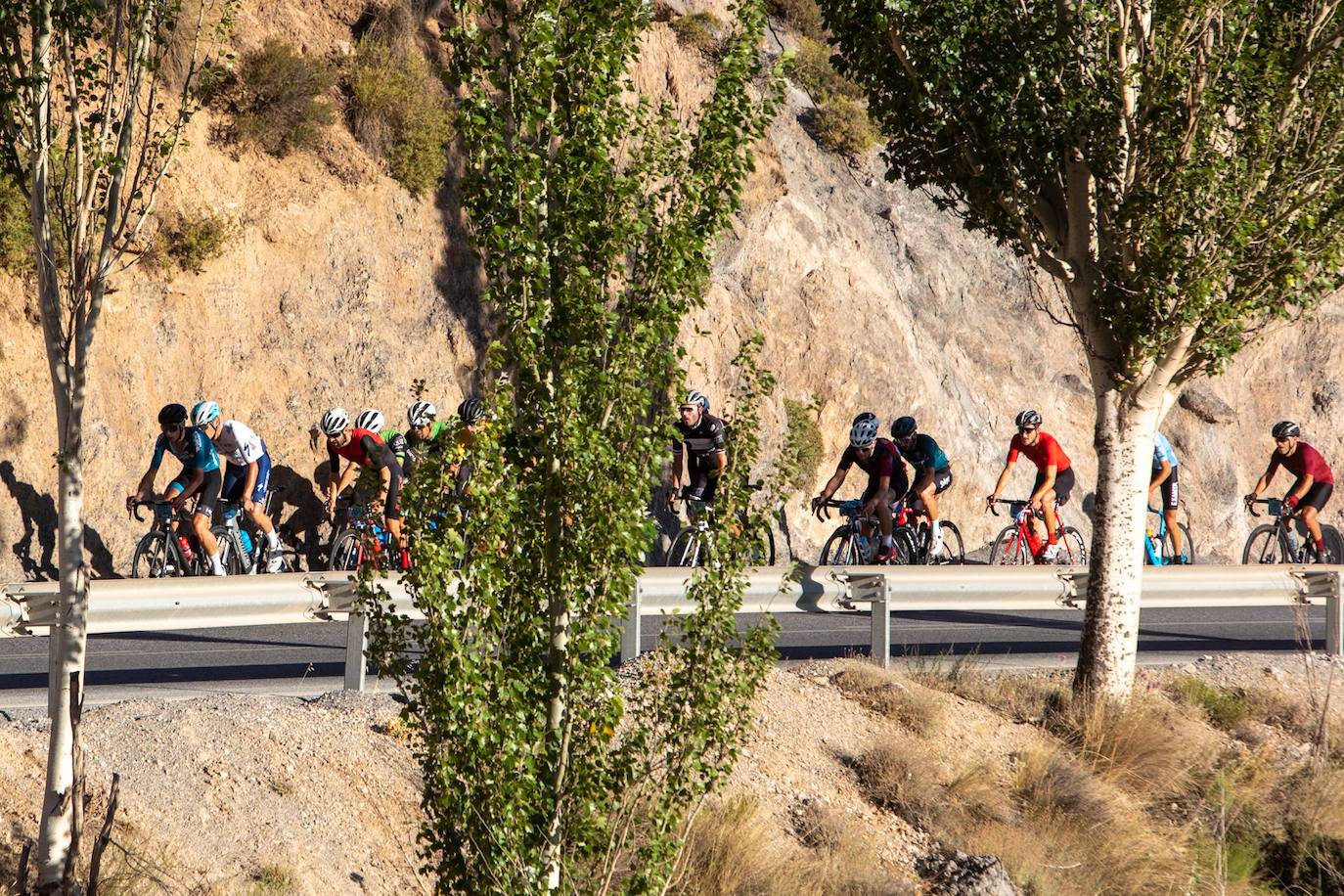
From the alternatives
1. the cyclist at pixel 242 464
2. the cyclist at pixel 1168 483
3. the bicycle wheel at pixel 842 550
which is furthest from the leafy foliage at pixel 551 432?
the cyclist at pixel 1168 483

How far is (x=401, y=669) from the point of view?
175 inches

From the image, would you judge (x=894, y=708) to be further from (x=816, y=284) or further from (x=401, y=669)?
(x=816, y=284)

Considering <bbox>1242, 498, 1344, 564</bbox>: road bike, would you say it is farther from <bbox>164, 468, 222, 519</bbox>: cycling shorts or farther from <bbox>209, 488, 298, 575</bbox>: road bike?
<bbox>164, 468, 222, 519</bbox>: cycling shorts

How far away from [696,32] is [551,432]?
18118 millimetres

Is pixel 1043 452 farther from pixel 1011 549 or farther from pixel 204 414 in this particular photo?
pixel 204 414

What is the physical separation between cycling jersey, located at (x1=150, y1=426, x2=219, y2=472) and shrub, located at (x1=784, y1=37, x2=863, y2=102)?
51.7 feet

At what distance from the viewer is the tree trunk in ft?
28.1

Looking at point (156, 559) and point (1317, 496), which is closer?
point (156, 559)

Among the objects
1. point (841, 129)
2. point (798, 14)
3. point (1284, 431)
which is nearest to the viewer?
point (1284, 431)

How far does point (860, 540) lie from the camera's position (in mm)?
13258

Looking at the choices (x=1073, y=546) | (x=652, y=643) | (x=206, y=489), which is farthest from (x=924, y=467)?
(x=206, y=489)

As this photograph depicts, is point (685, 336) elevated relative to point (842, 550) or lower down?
elevated

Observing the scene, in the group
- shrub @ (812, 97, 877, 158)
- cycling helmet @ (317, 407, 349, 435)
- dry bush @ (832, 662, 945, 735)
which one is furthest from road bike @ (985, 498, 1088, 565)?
shrub @ (812, 97, 877, 158)

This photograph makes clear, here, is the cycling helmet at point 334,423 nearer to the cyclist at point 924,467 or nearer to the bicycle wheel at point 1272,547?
the cyclist at point 924,467
